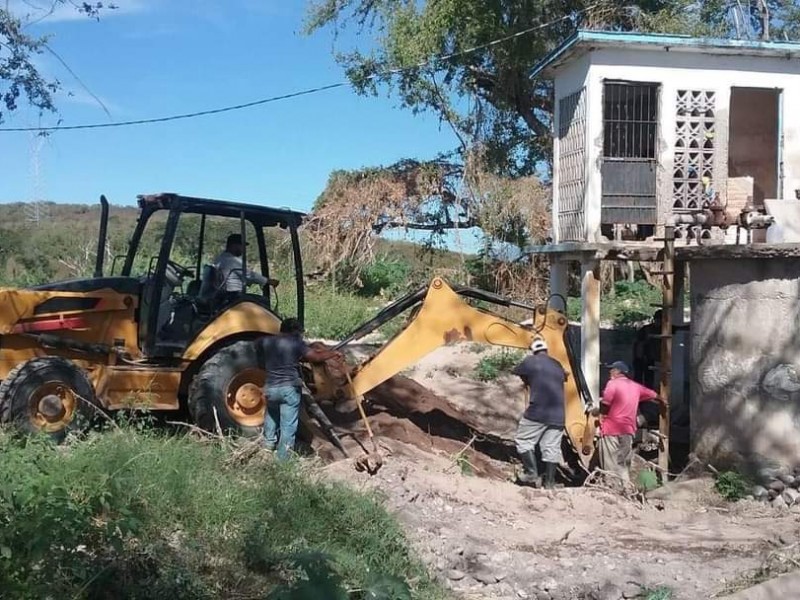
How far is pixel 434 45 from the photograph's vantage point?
23.4 meters

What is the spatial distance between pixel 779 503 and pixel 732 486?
521 mm

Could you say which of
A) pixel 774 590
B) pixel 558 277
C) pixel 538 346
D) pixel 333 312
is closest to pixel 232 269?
pixel 538 346

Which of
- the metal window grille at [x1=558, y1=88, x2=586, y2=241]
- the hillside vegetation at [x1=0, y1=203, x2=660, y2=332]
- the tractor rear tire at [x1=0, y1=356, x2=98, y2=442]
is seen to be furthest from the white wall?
the tractor rear tire at [x1=0, y1=356, x2=98, y2=442]

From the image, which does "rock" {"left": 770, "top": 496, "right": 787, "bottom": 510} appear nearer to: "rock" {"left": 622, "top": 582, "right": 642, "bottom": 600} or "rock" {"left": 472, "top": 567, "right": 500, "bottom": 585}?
"rock" {"left": 622, "top": 582, "right": 642, "bottom": 600}

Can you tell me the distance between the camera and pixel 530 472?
10.4 metres

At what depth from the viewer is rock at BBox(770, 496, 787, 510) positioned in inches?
384

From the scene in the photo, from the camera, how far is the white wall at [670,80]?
13.4 m

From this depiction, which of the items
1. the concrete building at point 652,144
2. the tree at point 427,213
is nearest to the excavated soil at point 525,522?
the concrete building at point 652,144

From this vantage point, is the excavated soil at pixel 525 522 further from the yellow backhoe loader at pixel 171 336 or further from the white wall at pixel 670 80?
the white wall at pixel 670 80

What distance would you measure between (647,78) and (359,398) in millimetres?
6478

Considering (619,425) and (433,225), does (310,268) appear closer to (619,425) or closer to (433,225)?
(433,225)

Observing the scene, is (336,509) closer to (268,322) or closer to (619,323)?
(268,322)

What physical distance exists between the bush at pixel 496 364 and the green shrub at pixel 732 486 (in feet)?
19.6

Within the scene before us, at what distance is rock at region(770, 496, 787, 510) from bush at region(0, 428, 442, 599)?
4.62 meters
